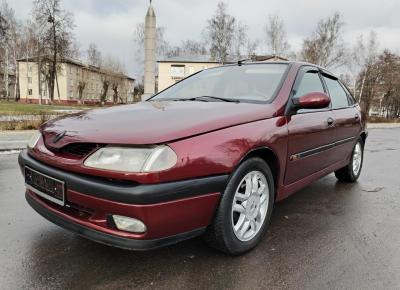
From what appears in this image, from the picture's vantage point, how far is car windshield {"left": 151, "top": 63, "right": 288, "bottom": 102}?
10.6 ft

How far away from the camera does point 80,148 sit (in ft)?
7.62

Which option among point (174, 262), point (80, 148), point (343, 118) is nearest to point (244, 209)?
point (174, 262)

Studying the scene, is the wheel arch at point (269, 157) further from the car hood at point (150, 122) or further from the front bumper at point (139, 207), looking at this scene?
the front bumper at point (139, 207)

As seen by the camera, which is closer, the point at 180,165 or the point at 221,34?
the point at 180,165

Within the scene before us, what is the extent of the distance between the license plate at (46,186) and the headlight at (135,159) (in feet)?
1.00

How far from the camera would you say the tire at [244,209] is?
2.42m

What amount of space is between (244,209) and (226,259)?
0.38 meters

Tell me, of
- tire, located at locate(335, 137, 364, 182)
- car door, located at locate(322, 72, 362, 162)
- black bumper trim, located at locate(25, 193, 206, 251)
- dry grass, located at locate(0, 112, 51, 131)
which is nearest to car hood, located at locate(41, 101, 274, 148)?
black bumper trim, located at locate(25, 193, 206, 251)

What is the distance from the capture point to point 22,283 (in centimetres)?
224

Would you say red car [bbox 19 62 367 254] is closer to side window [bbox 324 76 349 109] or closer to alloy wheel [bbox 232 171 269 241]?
alloy wheel [bbox 232 171 269 241]

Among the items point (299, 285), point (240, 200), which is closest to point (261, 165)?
point (240, 200)

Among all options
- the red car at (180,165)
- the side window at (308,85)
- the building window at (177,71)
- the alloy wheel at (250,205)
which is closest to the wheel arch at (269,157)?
the red car at (180,165)

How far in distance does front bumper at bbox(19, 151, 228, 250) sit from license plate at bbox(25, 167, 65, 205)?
0.15 feet

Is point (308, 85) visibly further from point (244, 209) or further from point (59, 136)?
point (59, 136)
